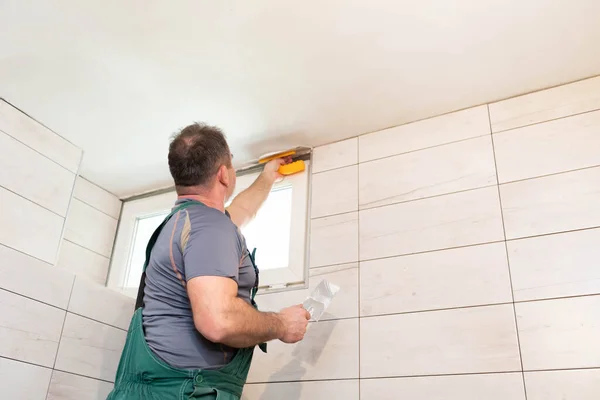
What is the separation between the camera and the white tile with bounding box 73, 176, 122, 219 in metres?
2.67

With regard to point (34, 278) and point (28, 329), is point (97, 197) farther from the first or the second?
point (28, 329)

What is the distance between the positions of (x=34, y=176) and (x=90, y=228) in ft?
1.51

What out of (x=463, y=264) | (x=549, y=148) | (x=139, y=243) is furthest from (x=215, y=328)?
(x=139, y=243)

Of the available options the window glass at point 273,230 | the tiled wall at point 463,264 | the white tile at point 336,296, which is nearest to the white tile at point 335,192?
the tiled wall at point 463,264

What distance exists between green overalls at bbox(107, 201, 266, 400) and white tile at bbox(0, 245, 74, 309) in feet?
2.64

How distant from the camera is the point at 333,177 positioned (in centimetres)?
233

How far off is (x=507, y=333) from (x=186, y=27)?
1.42 m

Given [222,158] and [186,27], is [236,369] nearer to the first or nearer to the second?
[222,158]

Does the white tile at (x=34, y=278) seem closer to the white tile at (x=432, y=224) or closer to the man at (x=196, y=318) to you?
the man at (x=196, y=318)

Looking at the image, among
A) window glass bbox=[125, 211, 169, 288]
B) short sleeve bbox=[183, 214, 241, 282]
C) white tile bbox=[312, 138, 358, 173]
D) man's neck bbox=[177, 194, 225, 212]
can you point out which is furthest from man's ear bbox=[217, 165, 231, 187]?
window glass bbox=[125, 211, 169, 288]

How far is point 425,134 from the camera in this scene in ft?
7.19

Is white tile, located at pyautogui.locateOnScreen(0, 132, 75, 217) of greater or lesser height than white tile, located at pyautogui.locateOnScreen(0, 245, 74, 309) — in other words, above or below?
above

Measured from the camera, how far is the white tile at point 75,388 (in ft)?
6.64

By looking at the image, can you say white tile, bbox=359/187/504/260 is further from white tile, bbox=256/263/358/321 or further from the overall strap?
the overall strap
